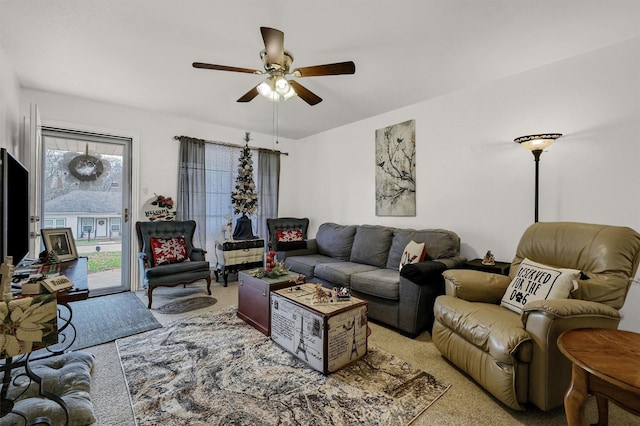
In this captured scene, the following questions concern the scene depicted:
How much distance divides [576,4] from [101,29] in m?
3.37

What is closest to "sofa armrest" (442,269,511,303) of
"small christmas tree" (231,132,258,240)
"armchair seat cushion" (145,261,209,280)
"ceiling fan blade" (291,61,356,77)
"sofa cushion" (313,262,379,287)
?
"sofa cushion" (313,262,379,287)

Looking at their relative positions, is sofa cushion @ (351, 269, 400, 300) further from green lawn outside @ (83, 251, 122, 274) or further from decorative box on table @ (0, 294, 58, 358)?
green lawn outside @ (83, 251, 122, 274)

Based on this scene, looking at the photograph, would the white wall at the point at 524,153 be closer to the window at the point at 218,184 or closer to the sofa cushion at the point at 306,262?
the sofa cushion at the point at 306,262

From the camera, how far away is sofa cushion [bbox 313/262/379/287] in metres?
3.16

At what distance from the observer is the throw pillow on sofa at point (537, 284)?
1.80m

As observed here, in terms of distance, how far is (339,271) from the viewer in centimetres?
325

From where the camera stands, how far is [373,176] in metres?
4.23

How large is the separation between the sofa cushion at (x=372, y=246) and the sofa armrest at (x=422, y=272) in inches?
35.2

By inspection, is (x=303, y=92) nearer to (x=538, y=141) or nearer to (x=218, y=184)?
(x=538, y=141)

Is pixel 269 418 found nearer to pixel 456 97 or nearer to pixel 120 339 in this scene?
pixel 120 339

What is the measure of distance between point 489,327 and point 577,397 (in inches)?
21.6

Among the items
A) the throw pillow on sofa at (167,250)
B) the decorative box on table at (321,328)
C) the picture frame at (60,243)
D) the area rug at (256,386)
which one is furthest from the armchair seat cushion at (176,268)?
the decorative box on table at (321,328)

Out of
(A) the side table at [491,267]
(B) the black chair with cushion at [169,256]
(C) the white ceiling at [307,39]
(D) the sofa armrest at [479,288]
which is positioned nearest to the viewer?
(C) the white ceiling at [307,39]

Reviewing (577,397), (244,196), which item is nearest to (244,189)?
(244,196)
